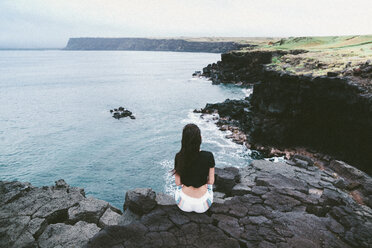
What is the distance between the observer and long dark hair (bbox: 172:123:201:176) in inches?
198

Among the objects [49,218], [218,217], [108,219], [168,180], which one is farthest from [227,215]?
[168,180]

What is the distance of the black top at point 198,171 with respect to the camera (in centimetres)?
538

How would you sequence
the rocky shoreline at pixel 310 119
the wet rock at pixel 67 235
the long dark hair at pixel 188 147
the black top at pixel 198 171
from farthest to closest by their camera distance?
the rocky shoreline at pixel 310 119, the wet rock at pixel 67 235, the black top at pixel 198 171, the long dark hair at pixel 188 147

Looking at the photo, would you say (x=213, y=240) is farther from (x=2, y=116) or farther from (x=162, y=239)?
(x=2, y=116)

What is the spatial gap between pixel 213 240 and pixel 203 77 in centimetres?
7253

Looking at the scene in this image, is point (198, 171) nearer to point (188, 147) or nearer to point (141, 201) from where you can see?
point (188, 147)

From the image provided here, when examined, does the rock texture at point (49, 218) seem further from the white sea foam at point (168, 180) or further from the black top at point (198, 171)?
the white sea foam at point (168, 180)

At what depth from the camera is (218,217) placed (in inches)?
238

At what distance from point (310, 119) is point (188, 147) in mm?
20703

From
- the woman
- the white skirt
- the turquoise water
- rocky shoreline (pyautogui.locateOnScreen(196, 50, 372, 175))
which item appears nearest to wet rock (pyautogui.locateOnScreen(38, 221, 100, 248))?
the white skirt

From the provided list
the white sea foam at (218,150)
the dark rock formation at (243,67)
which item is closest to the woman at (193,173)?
the white sea foam at (218,150)

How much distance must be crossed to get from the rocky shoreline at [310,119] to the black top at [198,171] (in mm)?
15365

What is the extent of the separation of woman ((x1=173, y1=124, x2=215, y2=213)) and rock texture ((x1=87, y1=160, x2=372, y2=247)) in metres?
0.43

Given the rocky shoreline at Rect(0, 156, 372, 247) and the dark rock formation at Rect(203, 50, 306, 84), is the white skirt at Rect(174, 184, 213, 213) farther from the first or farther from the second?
the dark rock formation at Rect(203, 50, 306, 84)
